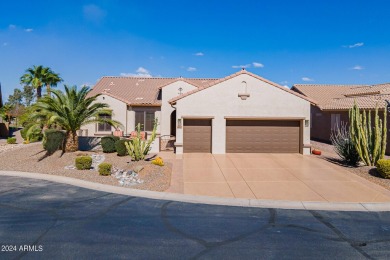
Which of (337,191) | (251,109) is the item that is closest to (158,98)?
(251,109)

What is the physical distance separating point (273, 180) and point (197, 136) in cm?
778

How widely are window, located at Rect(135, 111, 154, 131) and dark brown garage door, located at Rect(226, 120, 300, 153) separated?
32.8 ft

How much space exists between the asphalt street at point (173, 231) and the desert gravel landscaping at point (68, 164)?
2.12 metres

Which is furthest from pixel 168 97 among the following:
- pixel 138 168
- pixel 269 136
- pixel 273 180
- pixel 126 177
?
pixel 273 180

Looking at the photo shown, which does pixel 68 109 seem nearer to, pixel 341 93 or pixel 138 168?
pixel 138 168

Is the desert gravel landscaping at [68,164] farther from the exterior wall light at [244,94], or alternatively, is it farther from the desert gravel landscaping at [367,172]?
the desert gravel landscaping at [367,172]

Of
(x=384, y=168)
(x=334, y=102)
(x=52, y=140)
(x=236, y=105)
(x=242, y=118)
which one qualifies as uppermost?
(x=334, y=102)

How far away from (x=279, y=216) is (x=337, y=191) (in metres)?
3.95

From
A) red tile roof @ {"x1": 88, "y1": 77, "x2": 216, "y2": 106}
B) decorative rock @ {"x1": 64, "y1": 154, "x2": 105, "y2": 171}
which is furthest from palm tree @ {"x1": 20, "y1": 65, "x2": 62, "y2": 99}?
decorative rock @ {"x1": 64, "y1": 154, "x2": 105, "y2": 171}

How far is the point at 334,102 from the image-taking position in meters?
26.4

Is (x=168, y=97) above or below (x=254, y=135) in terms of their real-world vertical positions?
above

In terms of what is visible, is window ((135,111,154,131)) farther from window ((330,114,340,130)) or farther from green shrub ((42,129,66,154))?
window ((330,114,340,130))

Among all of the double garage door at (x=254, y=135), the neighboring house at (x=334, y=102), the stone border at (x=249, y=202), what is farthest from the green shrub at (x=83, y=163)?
the neighboring house at (x=334, y=102)

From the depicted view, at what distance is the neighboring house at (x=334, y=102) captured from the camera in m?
22.1
